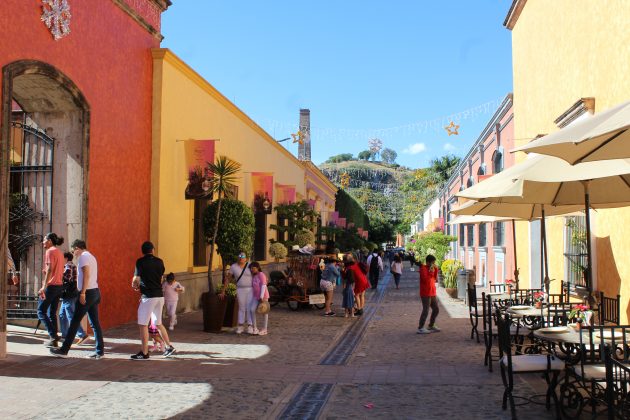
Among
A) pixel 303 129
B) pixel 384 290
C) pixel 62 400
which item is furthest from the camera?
pixel 303 129

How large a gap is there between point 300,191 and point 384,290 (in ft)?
29.0

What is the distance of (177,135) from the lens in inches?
565

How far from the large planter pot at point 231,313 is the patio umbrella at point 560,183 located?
5.52 metres

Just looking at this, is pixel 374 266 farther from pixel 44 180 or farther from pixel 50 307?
pixel 50 307

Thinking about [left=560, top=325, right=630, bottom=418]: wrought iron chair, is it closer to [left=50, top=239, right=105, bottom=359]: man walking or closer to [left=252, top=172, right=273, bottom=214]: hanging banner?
[left=50, top=239, right=105, bottom=359]: man walking

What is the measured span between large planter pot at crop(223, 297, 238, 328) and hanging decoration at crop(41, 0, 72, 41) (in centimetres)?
551

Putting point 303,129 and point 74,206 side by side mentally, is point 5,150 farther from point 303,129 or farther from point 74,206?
point 303,129

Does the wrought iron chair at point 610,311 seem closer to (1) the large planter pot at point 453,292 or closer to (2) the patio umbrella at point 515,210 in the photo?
(2) the patio umbrella at point 515,210

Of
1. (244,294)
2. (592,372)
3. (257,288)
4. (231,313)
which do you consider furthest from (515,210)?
(592,372)

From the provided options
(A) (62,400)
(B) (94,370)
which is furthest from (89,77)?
(A) (62,400)

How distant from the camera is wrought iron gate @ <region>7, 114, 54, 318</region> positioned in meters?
10.9

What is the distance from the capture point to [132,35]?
12.6m

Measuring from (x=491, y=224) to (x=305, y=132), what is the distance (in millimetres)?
21199

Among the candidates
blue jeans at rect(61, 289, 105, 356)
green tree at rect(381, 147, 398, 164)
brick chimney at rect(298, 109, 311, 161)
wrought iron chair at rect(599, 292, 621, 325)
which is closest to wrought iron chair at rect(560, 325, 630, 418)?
wrought iron chair at rect(599, 292, 621, 325)
